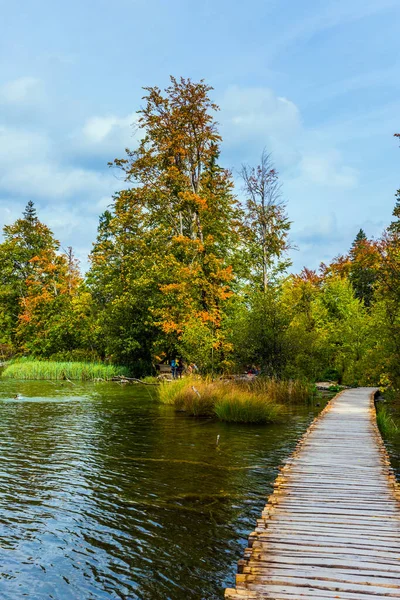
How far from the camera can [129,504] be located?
8.16m

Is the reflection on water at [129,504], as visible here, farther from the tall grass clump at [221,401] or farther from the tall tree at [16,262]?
the tall tree at [16,262]

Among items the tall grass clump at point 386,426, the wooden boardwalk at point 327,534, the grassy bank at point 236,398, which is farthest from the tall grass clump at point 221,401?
the wooden boardwalk at point 327,534

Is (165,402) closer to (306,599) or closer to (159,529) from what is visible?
(159,529)

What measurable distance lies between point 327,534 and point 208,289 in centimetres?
2368

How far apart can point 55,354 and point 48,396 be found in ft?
75.1

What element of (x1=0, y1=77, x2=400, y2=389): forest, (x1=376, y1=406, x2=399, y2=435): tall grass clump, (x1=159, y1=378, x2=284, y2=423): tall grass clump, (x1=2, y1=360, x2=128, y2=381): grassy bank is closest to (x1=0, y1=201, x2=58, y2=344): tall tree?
(x1=0, y1=77, x2=400, y2=389): forest

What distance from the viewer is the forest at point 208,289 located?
21.6 m

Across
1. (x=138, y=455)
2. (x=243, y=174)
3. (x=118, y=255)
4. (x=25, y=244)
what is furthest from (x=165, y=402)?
(x=25, y=244)

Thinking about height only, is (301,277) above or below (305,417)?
above

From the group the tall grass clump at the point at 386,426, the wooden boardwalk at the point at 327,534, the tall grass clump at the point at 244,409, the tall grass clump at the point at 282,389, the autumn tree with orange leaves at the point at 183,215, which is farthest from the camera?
the autumn tree with orange leaves at the point at 183,215

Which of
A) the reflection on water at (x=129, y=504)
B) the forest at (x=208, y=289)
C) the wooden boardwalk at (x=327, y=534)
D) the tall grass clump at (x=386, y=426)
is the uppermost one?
the forest at (x=208, y=289)

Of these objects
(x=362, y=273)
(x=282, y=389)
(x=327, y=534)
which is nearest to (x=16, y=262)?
(x=362, y=273)

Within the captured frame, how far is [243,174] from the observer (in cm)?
3092

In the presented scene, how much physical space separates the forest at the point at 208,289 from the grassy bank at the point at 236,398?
1.02 m
